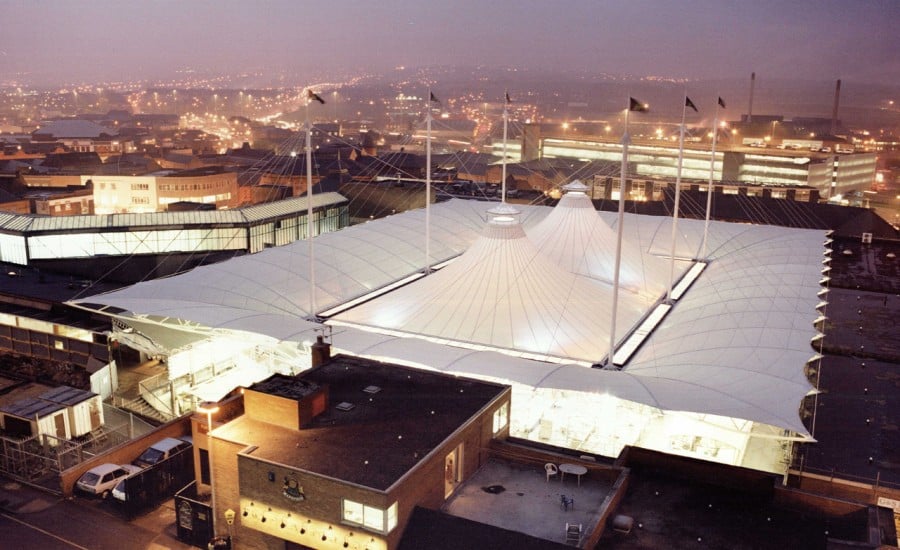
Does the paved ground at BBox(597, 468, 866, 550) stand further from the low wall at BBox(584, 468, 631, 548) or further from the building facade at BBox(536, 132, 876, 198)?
the building facade at BBox(536, 132, 876, 198)

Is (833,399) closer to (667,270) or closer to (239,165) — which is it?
(667,270)

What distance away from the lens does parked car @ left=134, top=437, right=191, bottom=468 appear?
21625mm

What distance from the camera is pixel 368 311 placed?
98.4 feet

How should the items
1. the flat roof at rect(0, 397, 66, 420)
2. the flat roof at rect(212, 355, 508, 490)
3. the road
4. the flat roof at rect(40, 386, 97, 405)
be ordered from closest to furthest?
the flat roof at rect(212, 355, 508, 490) → the road → the flat roof at rect(0, 397, 66, 420) → the flat roof at rect(40, 386, 97, 405)

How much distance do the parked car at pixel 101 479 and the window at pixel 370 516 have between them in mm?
9217

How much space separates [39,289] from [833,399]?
33.5 metres

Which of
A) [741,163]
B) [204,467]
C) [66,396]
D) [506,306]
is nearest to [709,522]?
[204,467]

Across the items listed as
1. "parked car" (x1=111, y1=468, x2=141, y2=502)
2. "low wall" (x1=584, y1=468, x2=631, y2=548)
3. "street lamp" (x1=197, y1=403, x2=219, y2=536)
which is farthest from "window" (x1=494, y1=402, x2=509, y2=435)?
"parked car" (x1=111, y1=468, x2=141, y2=502)

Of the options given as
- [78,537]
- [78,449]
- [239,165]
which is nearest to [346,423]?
[78,537]

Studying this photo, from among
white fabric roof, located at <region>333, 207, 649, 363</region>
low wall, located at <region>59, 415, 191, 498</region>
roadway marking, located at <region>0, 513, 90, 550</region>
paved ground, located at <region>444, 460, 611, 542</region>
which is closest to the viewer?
paved ground, located at <region>444, 460, 611, 542</region>

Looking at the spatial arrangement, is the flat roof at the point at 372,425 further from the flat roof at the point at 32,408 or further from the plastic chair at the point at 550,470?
the flat roof at the point at 32,408

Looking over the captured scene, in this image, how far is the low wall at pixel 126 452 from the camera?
66.5 ft

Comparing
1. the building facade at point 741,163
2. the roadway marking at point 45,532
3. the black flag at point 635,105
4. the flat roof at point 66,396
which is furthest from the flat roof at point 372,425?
the building facade at point 741,163

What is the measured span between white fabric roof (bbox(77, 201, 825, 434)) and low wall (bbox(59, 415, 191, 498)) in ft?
11.5
